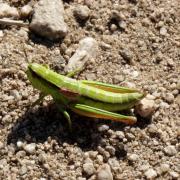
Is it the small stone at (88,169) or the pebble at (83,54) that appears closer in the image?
the small stone at (88,169)

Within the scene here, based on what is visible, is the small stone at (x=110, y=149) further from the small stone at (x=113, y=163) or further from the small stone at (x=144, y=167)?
the small stone at (x=144, y=167)

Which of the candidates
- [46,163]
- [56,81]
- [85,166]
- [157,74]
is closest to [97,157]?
[85,166]

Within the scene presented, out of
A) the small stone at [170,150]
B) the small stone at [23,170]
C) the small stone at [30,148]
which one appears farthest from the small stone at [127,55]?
the small stone at [23,170]

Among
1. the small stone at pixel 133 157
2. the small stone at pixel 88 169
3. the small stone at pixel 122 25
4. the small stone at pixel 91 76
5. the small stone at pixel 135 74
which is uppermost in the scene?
the small stone at pixel 122 25

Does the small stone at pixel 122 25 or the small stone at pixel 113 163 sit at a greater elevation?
the small stone at pixel 122 25

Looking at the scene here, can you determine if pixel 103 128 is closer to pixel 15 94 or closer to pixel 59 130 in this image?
pixel 59 130

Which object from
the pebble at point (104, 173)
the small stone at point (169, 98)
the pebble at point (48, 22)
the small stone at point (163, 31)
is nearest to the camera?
the pebble at point (104, 173)

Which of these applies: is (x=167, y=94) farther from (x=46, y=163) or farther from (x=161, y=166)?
(x=46, y=163)

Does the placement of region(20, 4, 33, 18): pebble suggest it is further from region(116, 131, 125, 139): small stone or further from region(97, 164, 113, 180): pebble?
region(97, 164, 113, 180): pebble
